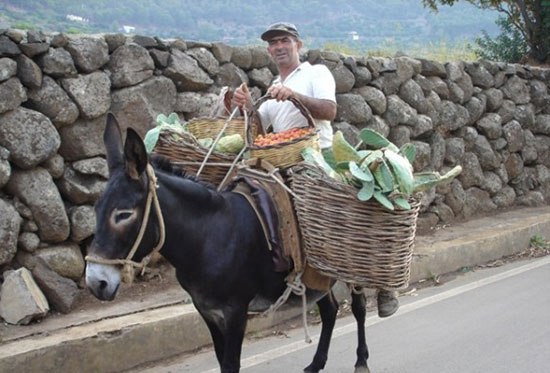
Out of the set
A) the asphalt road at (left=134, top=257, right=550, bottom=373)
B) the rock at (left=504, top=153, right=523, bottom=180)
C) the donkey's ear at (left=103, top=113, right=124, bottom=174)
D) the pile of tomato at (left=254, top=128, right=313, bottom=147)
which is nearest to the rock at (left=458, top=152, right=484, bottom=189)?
the rock at (left=504, top=153, right=523, bottom=180)

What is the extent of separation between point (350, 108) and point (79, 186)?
391 cm

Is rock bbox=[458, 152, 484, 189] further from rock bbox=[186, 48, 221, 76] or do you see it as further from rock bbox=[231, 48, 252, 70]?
rock bbox=[186, 48, 221, 76]

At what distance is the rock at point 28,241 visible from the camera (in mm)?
6297

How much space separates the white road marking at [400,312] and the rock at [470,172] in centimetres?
216

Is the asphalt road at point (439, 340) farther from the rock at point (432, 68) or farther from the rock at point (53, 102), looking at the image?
the rock at point (432, 68)

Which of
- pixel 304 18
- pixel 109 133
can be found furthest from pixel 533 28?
pixel 304 18

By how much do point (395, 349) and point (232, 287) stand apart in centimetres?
230

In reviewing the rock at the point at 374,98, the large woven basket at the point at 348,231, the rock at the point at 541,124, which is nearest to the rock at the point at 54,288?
the large woven basket at the point at 348,231

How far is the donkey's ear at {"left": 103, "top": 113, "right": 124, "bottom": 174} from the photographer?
12.2ft

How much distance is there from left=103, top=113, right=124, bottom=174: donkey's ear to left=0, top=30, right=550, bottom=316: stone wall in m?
2.72

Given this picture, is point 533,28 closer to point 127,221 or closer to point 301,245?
point 301,245

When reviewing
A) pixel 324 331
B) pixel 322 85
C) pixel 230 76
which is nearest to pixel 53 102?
pixel 230 76

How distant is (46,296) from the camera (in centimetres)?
631

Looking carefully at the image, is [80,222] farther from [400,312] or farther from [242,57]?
[400,312]
